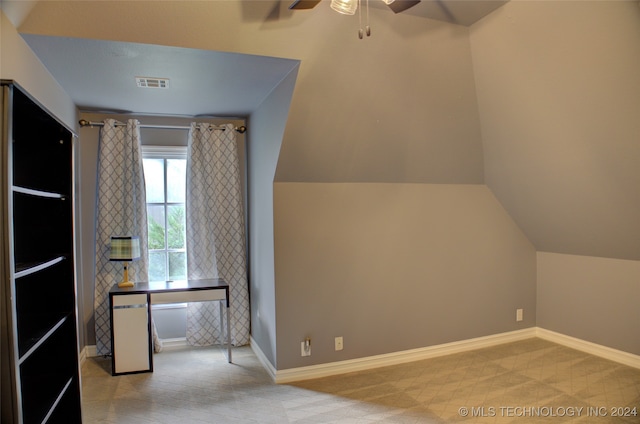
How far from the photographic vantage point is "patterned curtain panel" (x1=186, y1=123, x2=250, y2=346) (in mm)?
4359

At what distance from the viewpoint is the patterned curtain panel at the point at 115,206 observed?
161 inches

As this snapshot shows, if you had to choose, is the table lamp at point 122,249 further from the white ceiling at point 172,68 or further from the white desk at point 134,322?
the white ceiling at point 172,68

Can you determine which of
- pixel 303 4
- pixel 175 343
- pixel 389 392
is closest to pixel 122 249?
pixel 175 343

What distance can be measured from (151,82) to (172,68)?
1.39ft

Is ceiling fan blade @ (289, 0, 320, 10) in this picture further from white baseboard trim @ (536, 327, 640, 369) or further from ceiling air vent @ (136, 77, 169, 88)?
white baseboard trim @ (536, 327, 640, 369)

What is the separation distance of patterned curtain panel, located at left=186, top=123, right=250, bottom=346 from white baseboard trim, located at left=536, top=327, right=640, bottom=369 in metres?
3.06

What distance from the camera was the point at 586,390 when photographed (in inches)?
126

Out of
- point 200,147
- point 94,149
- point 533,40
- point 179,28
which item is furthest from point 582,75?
point 94,149

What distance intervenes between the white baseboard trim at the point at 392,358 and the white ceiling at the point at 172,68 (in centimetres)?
229

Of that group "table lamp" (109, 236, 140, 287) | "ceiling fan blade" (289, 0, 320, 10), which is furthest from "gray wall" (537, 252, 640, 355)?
"table lamp" (109, 236, 140, 287)

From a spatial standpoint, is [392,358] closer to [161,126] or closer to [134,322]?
[134,322]

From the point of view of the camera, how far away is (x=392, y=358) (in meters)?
3.83

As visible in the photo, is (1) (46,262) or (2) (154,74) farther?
(2) (154,74)

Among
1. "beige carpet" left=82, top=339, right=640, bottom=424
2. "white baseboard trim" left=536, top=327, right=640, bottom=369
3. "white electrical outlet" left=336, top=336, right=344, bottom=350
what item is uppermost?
"white electrical outlet" left=336, top=336, right=344, bottom=350
